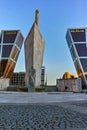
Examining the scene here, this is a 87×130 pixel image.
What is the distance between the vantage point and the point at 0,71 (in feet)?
264

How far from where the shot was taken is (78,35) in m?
82.9

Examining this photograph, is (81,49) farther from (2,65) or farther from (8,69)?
(2,65)

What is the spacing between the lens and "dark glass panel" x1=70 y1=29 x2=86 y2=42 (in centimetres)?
8168

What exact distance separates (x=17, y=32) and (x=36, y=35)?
4864cm

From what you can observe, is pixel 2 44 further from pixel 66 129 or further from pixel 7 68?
pixel 66 129

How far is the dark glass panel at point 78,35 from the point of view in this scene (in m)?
81.7

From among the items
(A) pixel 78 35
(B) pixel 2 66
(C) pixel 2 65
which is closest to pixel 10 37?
(C) pixel 2 65

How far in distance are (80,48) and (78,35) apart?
7.44 meters

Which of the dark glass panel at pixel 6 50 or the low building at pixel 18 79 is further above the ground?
the dark glass panel at pixel 6 50

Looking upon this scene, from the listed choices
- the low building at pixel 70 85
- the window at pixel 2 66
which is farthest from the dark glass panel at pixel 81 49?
the low building at pixel 70 85

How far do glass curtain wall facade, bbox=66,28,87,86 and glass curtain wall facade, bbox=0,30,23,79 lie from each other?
2671 cm

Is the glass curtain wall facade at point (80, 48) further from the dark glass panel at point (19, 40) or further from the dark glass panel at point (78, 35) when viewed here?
the dark glass panel at point (19, 40)

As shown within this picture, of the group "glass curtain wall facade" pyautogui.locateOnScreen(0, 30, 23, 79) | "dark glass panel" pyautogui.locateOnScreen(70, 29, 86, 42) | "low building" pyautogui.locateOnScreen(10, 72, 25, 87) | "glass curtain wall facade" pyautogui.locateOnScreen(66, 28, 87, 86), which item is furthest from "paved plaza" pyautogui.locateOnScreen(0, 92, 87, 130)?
"low building" pyautogui.locateOnScreen(10, 72, 25, 87)

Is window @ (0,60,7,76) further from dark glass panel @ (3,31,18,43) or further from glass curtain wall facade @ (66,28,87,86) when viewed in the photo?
glass curtain wall facade @ (66,28,87,86)
